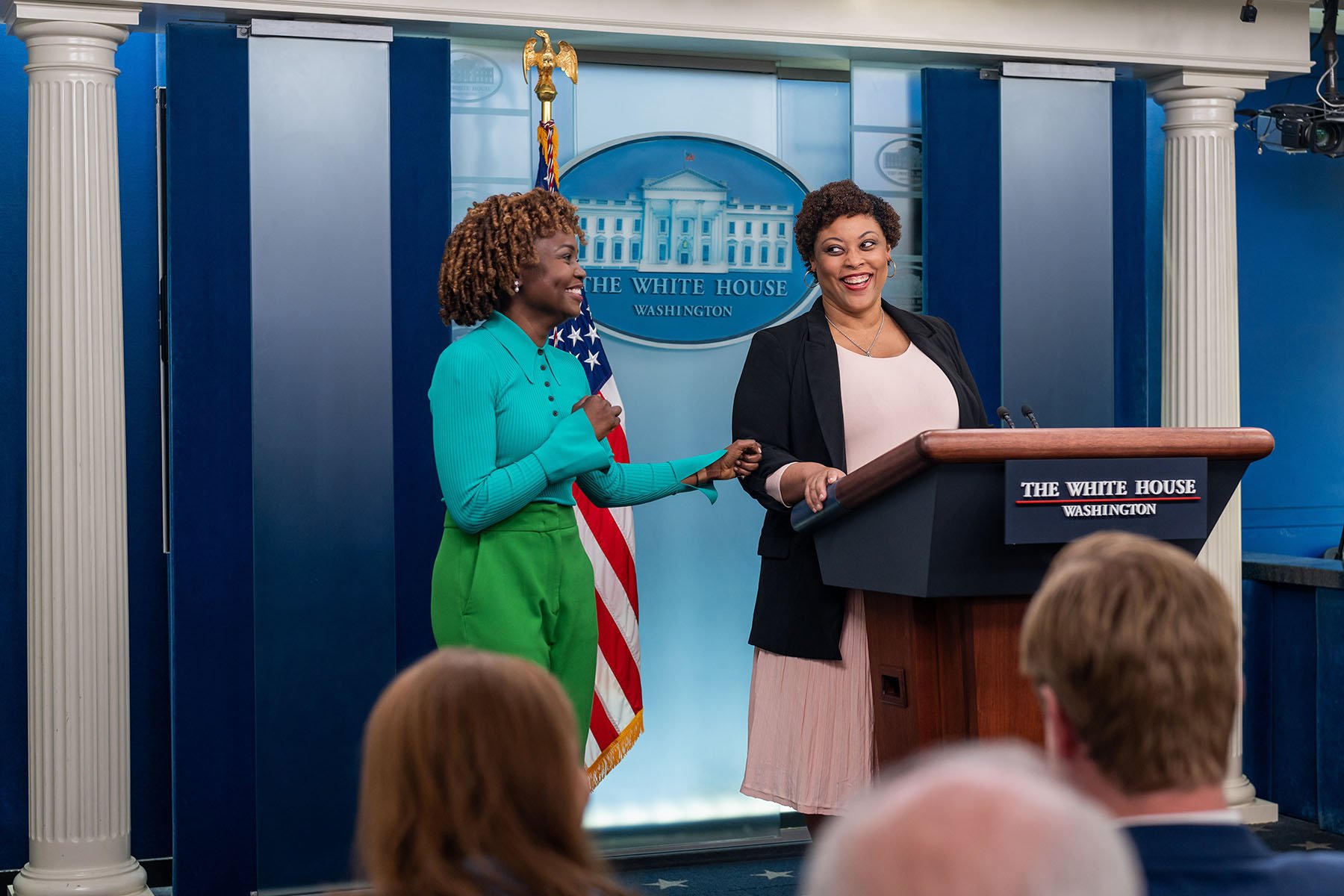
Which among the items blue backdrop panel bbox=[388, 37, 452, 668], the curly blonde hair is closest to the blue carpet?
blue backdrop panel bbox=[388, 37, 452, 668]

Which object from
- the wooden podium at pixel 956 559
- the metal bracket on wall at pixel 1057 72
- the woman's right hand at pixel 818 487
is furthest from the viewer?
the metal bracket on wall at pixel 1057 72

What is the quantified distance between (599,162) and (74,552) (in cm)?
185

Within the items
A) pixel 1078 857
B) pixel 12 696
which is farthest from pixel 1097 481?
pixel 12 696

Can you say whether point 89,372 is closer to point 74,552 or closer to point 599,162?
point 74,552

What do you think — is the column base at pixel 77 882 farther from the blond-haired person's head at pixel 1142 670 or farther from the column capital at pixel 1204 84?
the column capital at pixel 1204 84

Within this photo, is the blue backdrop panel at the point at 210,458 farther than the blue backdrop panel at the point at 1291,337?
No

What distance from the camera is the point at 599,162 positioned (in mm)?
4367

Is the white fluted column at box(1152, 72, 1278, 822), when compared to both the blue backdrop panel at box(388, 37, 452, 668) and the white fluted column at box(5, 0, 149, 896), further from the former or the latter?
the white fluted column at box(5, 0, 149, 896)

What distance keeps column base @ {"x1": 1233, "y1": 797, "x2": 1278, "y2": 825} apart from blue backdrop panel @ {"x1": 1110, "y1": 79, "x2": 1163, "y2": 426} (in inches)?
58.9

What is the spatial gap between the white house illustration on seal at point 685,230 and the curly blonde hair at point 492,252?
1.51 m

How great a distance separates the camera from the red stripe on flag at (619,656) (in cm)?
392

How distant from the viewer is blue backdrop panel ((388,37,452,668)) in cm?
402

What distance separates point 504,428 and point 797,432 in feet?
1.96

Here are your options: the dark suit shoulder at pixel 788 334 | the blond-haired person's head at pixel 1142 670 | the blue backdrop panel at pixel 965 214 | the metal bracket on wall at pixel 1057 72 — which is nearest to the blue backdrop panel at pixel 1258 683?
the blue backdrop panel at pixel 965 214
